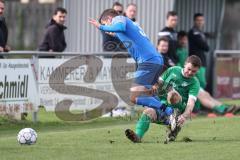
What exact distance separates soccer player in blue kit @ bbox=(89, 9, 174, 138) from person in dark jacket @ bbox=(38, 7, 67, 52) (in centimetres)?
475

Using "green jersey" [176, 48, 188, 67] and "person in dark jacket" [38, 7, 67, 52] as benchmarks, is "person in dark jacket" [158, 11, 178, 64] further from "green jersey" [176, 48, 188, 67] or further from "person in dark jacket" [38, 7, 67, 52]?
"person in dark jacket" [38, 7, 67, 52]

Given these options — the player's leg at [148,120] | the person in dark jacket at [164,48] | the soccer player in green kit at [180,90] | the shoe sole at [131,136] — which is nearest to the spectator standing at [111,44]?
the person in dark jacket at [164,48]

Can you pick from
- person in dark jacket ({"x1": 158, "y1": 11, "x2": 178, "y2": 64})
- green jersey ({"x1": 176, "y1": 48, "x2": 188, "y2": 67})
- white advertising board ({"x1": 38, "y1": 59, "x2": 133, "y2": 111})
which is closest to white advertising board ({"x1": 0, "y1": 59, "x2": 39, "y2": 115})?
white advertising board ({"x1": 38, "y1": 59, "x2": 133, "y2": 111})

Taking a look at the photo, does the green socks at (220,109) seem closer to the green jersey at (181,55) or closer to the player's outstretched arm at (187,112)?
the green jersey at (181,55)

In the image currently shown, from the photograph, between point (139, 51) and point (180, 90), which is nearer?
point (139, 51)

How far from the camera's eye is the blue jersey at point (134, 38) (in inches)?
543

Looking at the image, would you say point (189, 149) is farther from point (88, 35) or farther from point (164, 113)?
point (88, 35)

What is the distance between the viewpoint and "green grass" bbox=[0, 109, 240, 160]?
1201 cm

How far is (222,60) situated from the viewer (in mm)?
24344

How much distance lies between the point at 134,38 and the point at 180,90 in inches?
48.9

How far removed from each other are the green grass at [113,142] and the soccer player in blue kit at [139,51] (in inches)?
27.5

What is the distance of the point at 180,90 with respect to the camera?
48.0 feet

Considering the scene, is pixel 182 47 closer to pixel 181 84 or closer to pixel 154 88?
pixel 154 88

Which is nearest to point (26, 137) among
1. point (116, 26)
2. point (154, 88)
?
point (116, 26)
